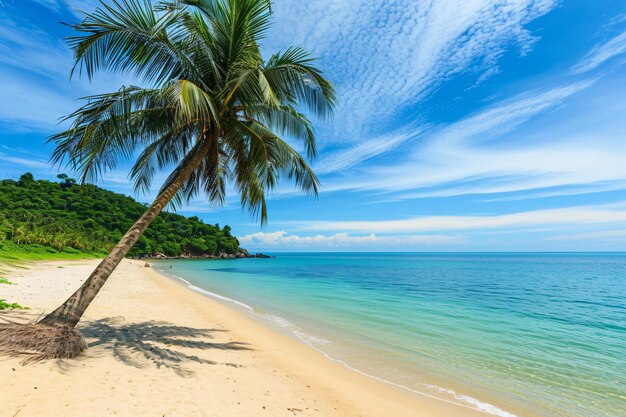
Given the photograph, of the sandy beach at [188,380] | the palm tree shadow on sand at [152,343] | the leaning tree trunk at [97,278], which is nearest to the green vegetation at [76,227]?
the palm tree shadow on sand at [152,343]

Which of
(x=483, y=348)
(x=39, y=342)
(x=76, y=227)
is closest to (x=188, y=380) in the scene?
(x=39, y=342)

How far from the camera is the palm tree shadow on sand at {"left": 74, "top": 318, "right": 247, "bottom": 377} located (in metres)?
5.69

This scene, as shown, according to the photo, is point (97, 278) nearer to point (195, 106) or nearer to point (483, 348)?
point (195, 106)

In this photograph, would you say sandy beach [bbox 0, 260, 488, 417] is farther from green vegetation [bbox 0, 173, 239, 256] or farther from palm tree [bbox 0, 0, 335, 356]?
green vegetation [bbox 0, 173, 239, 256]

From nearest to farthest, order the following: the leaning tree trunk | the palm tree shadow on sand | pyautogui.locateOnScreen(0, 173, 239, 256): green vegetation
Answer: the leaning tree trunk → the palm tree shadow on sand → pyautogui.locateOnScreen(0, 173, 239, 256): green vegetation

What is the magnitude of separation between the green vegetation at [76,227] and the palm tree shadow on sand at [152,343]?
2429cm

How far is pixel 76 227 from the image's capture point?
195 feet

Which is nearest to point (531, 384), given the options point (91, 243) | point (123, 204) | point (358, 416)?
point (358, 416)

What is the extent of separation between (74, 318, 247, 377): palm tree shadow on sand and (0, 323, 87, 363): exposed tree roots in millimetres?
537

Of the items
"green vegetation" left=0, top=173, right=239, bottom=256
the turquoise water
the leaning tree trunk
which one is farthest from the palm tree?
"green vegetation" left=0, top=173, right=239, bottom=256

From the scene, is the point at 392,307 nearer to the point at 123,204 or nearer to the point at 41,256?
the point at 41,256

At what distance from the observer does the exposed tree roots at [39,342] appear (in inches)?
189

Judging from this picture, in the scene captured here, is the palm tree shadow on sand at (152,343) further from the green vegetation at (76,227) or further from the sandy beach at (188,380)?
the green vegetation at (76,227)

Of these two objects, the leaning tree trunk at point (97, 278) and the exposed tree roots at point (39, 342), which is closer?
the exposed tree roots at point (39, 342)
